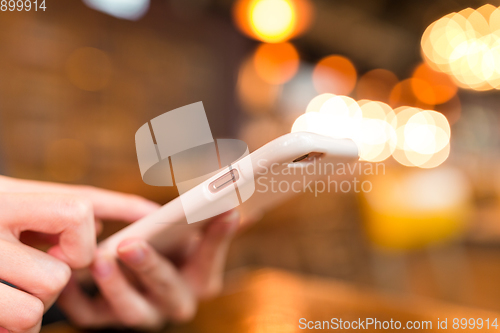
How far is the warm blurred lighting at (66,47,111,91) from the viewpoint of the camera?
1922mm

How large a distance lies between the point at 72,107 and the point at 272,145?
6.95ft

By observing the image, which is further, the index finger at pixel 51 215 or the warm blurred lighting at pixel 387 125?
the warm blurred lighting at pixel 387 125

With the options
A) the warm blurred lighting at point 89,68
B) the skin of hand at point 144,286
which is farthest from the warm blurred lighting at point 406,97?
the skin of hand at point 144,286

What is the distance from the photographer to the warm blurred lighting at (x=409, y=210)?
4.90ft

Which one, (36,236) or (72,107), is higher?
(72,107)

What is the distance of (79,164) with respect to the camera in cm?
196

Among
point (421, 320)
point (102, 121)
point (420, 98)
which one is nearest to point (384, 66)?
point (420, 98)

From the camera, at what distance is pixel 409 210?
148 centimetres

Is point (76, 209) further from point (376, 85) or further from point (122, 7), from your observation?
point (376, 85)

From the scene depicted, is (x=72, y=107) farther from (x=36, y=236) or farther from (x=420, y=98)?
(x=420, y=98)

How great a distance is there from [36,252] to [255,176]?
190 mm

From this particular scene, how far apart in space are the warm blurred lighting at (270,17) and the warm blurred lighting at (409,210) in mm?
1494

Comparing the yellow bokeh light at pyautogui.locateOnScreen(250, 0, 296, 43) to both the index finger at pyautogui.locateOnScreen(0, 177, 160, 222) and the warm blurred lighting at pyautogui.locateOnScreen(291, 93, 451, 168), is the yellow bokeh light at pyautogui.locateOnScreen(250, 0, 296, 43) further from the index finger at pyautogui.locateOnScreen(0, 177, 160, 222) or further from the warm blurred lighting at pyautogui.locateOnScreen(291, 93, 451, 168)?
the index finger at pyautogui.locateOnScreen(0, 177, 160, 222)

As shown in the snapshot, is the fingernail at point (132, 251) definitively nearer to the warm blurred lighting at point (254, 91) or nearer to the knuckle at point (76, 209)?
the knuckle at point (76, 209)
